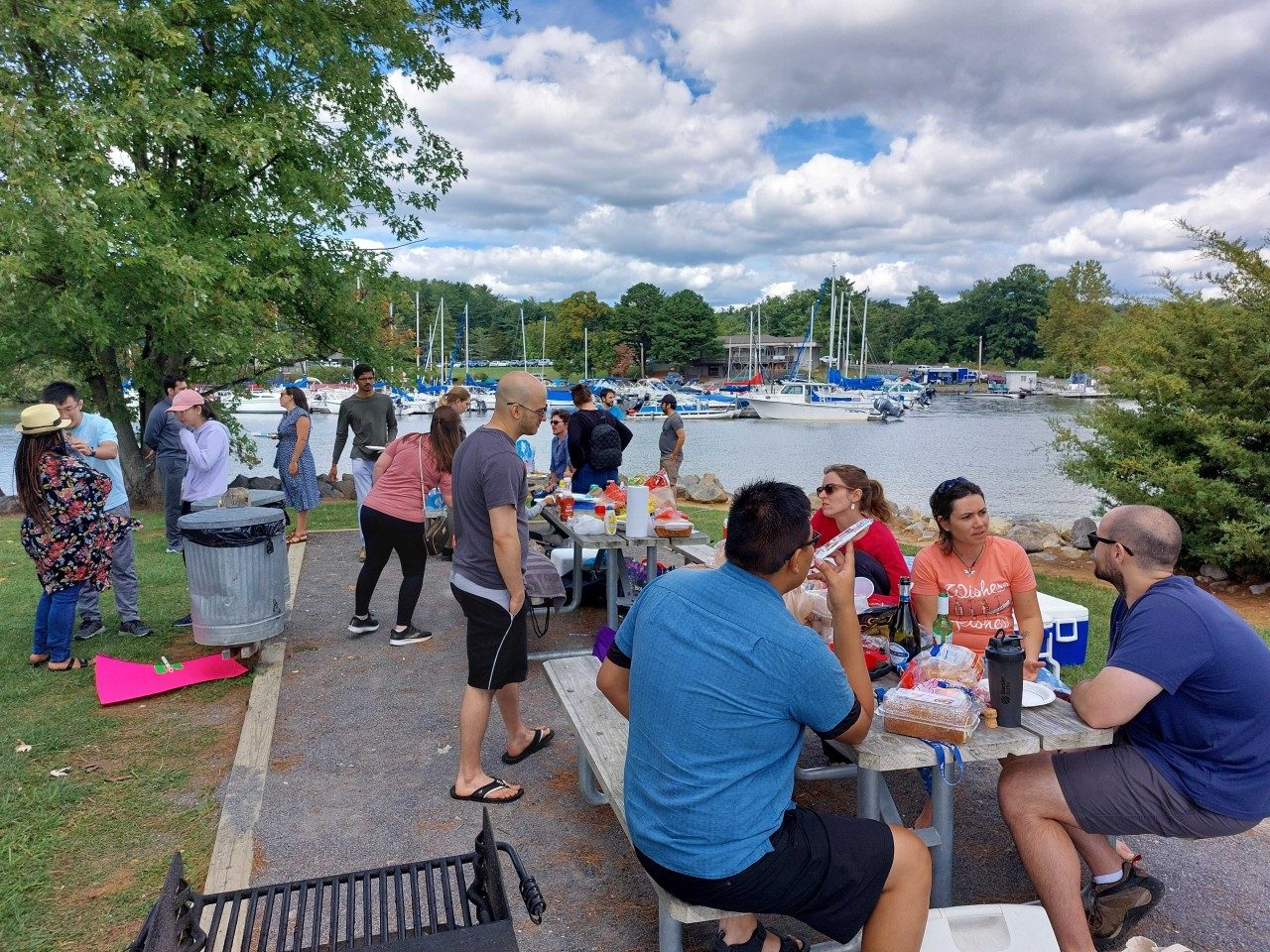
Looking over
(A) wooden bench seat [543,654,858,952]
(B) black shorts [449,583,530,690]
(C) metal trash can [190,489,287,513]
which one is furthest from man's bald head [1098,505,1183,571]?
(C) metal trash can [190,489,287,513]

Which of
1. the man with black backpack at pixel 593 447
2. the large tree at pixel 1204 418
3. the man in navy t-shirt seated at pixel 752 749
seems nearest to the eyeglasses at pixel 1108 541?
the man in navy t-shirt seated at pixel 752 749

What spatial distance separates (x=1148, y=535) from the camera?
8.18 ft

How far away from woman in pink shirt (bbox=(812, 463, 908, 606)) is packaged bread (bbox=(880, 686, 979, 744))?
4.37ft

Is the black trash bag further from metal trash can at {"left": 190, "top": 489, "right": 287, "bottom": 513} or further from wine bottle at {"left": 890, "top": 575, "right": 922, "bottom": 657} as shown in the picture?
wine bottle at {"left": 890, "top": 575, "right": 922, "bottom": 657}

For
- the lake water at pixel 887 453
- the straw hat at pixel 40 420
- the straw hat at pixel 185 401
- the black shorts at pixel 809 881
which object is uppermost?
the straw hat at pixel 185 401

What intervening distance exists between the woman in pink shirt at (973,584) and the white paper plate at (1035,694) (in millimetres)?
634

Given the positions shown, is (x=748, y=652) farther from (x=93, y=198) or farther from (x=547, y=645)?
(x=93, y=198)

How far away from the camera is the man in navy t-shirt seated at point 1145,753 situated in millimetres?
2336

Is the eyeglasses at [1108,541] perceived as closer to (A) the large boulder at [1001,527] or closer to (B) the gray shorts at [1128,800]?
(B) the gray shorts at [1128,800]

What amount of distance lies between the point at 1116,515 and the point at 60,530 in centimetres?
548

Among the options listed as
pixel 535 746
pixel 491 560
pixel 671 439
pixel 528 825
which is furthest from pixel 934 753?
pixel 671 439

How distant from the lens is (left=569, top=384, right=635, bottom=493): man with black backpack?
7730 millimetres

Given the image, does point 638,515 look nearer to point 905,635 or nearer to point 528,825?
point 905,635

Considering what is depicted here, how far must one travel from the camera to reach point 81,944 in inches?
106
